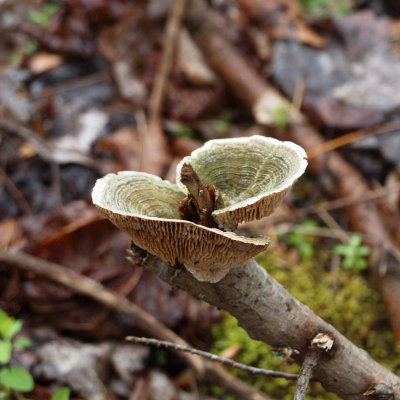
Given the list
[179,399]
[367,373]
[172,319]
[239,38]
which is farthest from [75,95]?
[367,373]

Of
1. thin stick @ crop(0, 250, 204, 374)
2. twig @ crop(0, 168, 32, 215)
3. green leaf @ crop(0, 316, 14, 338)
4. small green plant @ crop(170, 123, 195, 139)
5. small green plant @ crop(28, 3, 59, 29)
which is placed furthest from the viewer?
small green plant @ crop(28, 3, 59, 29)

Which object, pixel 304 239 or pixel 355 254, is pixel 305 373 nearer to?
pixel 355 254

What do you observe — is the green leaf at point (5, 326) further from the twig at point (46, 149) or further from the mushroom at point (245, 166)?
the twig at point (46, 149)

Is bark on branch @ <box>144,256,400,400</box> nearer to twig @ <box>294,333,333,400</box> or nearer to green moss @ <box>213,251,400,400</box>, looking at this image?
twig @ <box>294,333,333,400</box>

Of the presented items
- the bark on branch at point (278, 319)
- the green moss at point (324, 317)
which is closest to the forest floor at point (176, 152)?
the green moss at point (324, 317)

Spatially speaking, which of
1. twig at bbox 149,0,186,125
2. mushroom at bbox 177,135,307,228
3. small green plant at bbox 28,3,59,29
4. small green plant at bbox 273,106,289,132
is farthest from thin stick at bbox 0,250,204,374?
small green plant at bbox 28,3,59,29
